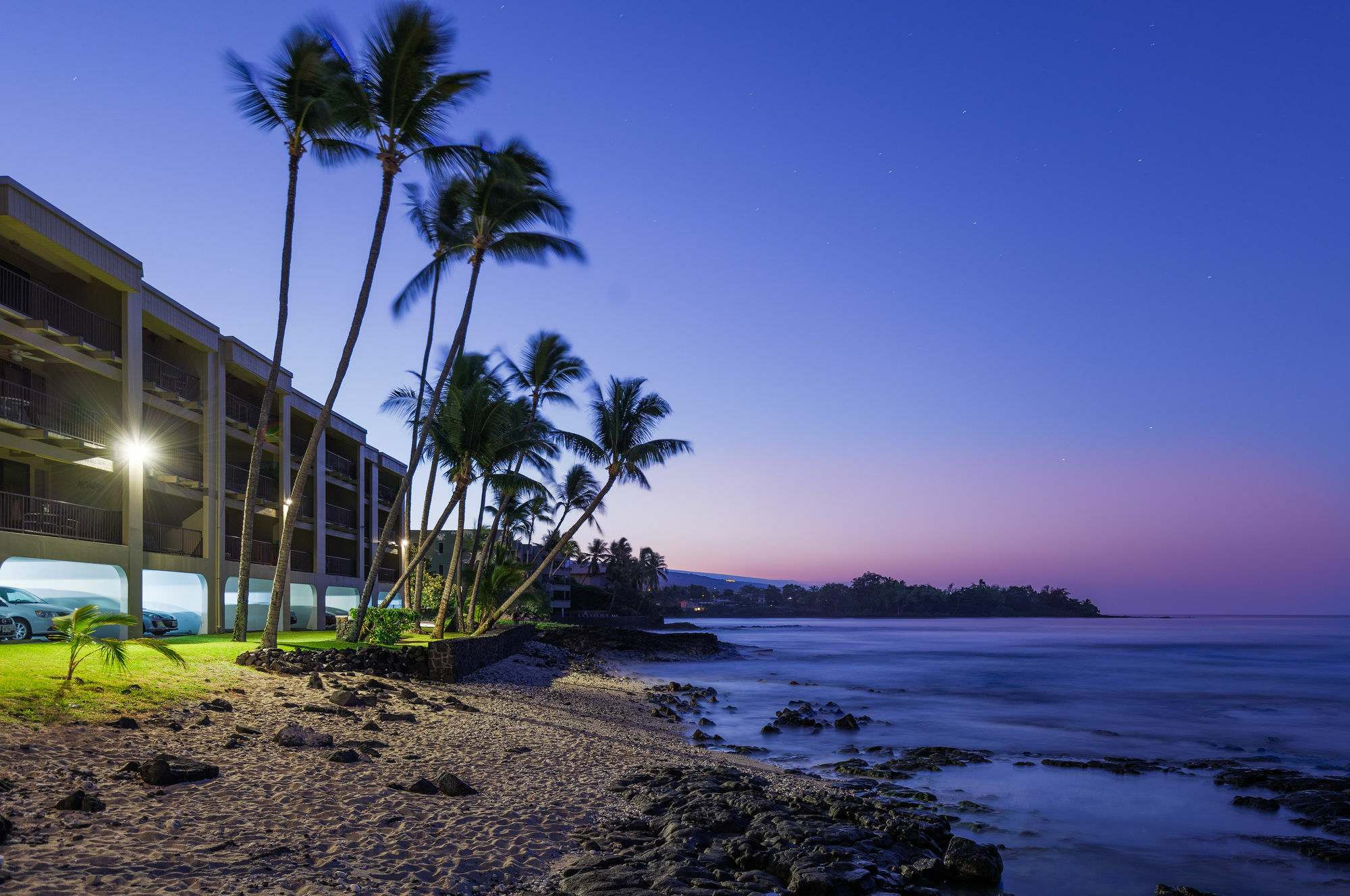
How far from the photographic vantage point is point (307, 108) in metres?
16.1

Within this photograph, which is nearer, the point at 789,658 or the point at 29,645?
the point at 29,645

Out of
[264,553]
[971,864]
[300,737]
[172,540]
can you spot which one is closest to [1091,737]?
[971,864]

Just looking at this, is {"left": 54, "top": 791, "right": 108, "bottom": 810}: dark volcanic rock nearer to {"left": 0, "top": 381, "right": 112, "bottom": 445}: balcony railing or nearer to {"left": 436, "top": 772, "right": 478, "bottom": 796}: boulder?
{"left": 436, "top": 772, "right": 478, "bottom": 796}: boulder

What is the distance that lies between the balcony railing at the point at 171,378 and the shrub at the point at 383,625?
913cm

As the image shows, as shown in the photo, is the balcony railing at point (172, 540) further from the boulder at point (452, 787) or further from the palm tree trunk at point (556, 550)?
the boulder at point (452, 787)

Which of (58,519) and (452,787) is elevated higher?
(58,519)

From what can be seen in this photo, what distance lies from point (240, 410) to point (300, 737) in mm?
22581

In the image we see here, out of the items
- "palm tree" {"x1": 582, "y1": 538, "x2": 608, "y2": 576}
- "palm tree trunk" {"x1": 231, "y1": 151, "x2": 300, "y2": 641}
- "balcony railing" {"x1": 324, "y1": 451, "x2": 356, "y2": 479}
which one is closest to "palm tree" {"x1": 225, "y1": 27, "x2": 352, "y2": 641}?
"palm tree trunk" {"x1": 231, "y1": 151, "x2": 300, "y2": 641}

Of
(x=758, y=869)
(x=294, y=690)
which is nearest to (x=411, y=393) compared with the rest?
(x=294, y=690)

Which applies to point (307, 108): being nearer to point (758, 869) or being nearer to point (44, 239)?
point (44, 239)

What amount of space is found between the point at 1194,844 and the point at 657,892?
765cm

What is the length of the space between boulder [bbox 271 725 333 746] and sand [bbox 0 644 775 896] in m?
0.14

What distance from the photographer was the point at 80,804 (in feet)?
19.1

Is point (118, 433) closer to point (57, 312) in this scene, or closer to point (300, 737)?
point (57, 312)
